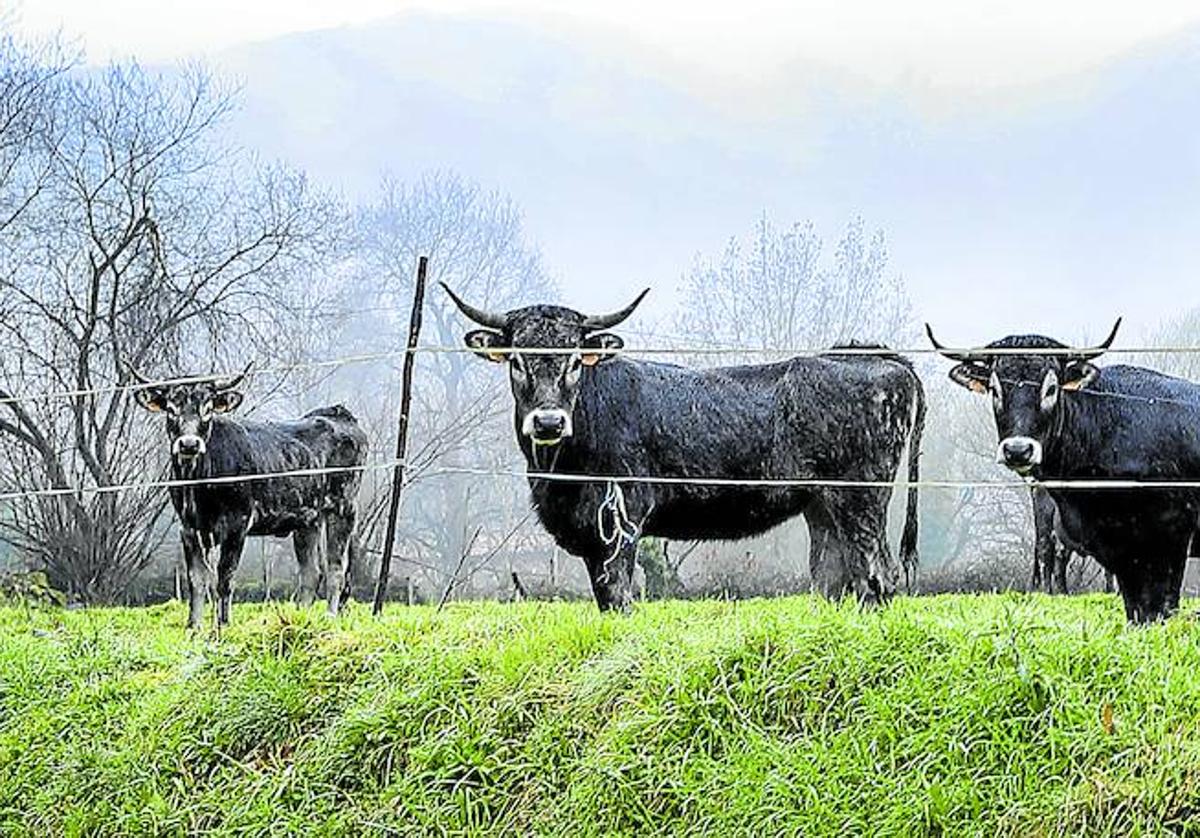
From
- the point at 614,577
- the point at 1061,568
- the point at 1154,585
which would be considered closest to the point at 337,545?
the point at 614,577

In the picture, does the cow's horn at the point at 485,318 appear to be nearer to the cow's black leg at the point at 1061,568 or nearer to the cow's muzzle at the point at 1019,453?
the cow's muzzle at the point at 1019,453

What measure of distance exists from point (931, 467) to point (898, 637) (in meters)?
17.8

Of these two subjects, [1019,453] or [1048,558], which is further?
[1048,558]

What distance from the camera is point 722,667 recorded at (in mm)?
5562

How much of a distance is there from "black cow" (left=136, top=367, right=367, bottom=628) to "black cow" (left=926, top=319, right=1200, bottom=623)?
4214 mm

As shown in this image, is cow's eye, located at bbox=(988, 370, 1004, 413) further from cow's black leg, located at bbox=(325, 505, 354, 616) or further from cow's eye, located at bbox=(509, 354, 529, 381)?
cow's black leg, located at bbox=(325, 505, 354, 616)

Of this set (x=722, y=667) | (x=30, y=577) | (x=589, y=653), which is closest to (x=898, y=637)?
(x=722, y=667)

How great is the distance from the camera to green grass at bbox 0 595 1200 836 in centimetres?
476

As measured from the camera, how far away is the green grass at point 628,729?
4762 mm

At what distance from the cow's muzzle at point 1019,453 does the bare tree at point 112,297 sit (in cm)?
1162

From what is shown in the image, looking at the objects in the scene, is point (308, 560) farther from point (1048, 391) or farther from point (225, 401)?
point (1048, 391)

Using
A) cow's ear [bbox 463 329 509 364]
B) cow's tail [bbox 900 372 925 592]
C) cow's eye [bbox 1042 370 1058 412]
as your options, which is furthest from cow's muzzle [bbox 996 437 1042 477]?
cow's ear [bbox 463 329 509 364]

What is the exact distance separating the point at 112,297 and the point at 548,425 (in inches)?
451

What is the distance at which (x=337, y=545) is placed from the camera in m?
13.8
